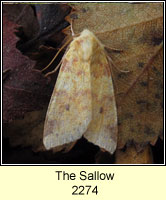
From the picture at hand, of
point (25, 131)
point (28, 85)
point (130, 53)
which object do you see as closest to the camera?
point (28, 85)

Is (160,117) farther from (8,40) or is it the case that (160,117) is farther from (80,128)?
(8,40)

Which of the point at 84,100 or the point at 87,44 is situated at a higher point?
the point at 87,44

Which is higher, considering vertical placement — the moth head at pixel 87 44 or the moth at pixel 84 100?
the moth head at pixel 87 44

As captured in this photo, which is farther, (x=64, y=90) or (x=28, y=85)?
(x=64, y=90)

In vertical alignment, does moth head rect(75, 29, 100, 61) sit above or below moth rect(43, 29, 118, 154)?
above

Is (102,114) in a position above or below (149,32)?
below

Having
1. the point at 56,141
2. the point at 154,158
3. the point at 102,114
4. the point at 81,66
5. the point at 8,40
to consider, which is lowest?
the point at 154,158

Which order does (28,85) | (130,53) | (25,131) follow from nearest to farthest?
(28,85) < (130,53) < (25,131)

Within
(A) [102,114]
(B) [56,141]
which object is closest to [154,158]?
(A) [102,114]
